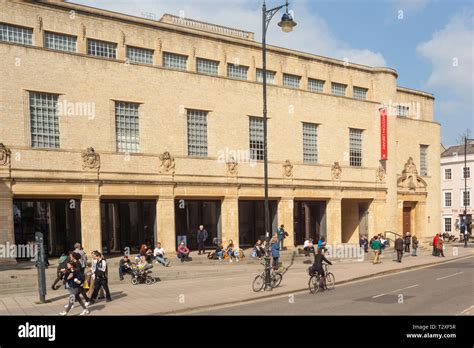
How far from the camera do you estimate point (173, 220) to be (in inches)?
1148

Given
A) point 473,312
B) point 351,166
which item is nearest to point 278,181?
point 351,166

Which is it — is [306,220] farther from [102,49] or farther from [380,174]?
[102,49]

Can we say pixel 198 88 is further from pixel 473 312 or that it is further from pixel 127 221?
pixel 473 312

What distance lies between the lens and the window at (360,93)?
40250mm

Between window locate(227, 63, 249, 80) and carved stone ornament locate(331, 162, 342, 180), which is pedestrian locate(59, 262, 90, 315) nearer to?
window locate(227, 63, 249, 80)

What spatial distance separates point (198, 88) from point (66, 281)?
61.1ft

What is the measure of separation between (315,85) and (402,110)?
1146 cm

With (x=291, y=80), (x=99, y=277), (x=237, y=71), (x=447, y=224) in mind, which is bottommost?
(x=447, y=224)

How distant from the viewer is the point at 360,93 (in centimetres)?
4062

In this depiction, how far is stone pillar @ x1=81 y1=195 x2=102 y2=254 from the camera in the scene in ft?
85.9

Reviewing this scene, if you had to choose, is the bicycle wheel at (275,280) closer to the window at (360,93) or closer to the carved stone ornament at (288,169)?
the carved stone ornament at (288,169)

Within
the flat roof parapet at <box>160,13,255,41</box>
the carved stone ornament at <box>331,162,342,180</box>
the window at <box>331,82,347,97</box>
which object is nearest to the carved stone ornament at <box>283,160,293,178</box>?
the carved stone ornament at <box>331,162,342,180</box>

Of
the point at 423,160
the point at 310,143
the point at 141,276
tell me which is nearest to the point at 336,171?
the point at 310,143
